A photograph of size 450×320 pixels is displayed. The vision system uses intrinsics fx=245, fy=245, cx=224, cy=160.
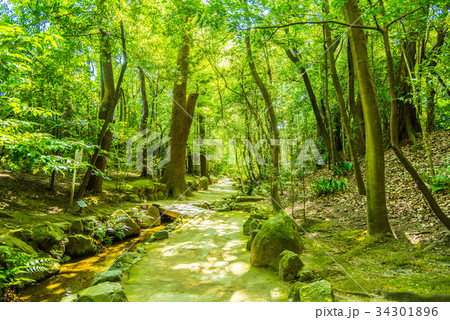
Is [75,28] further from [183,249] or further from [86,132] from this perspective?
[183,249]

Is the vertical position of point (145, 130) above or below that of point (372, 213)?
above

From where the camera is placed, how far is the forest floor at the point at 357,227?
8.82ft

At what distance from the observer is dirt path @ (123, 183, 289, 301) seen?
2.82 metres

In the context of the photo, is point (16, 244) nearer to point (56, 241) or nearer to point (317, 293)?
point (56, 241)

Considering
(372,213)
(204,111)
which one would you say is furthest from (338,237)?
(204,111)

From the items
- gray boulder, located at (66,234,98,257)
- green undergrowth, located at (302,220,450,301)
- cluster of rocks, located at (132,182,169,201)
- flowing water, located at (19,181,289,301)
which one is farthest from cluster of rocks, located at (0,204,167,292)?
green undergrowth, located at (302,220,450,301)

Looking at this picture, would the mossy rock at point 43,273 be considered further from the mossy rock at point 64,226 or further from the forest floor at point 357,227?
the forest floor at point 357,227

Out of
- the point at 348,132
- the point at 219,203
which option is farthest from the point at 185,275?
the point at 219,203

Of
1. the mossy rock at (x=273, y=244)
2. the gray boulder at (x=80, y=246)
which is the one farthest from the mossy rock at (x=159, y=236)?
the mossy rock at (x=273, y=244)

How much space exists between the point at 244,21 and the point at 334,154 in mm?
7168

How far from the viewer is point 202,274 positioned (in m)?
3.51

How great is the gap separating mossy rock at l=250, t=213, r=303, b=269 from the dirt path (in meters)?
0.16

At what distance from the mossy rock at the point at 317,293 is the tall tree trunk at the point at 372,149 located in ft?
6.81

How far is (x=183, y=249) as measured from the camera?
191 inches
